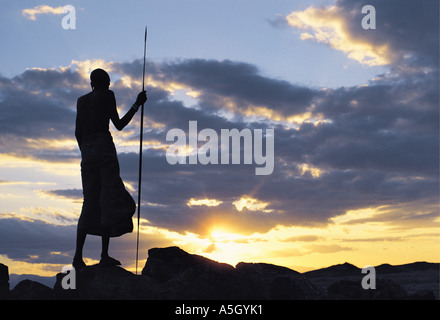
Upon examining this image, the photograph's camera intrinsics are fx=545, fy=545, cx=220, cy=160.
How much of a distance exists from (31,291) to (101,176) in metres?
2.47

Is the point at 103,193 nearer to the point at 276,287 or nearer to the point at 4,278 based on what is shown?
the point at 276,287

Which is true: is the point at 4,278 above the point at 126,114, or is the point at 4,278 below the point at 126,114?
below

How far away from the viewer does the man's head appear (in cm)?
1032

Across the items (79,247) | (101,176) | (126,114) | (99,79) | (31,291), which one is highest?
(99,79)

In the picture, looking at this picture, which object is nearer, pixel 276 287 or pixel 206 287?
pixel 206 287

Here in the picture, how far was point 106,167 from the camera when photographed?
10.0 metres

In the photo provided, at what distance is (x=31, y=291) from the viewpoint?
32.9 ft

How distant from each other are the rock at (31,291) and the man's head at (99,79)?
3.87 m

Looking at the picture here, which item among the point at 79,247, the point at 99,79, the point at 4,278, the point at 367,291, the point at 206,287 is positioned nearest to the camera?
the point at 206,287

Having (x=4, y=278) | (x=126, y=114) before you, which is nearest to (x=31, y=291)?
(x=4, y=278)

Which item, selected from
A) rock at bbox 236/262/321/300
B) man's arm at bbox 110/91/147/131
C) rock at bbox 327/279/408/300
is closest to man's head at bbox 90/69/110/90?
man's arm at bbox 110/91/147/131
